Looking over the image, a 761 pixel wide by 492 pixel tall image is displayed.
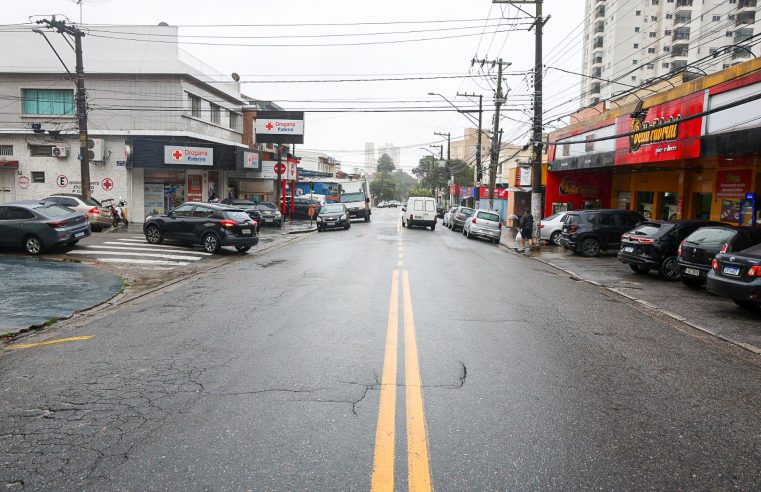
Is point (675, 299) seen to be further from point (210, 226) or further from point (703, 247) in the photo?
point (210, 226)

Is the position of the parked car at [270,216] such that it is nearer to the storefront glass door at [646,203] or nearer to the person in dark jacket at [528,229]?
the person in dark jacket at [528,229]

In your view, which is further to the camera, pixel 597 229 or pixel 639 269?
pixel 597 229

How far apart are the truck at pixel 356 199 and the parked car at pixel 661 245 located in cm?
2690

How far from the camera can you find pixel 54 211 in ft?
51.7

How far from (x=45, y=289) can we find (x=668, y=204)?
2386 cm

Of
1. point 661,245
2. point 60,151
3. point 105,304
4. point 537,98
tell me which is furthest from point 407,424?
point 60,151

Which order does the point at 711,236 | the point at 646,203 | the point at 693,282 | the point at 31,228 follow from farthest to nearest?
the point at 646,203
the point at 31,228
the point at 693,282
the point at 711,236

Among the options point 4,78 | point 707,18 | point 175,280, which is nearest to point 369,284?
point 175,280

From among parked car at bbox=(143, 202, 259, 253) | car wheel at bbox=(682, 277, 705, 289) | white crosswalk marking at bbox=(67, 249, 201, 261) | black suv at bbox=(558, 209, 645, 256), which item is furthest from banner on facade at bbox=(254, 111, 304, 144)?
car wheel at bbox=(682, 277, 705, 289)

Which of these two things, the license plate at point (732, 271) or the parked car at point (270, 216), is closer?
the license plate at point (732, 271)

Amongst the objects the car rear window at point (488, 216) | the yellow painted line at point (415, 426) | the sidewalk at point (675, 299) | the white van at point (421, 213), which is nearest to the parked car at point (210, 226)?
the sidewalk at point (675, 299)

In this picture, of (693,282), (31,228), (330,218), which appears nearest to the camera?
(693,282)

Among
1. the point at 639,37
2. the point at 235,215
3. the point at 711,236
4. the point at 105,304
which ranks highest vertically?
the point at 639,37

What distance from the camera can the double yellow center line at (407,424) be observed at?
11.3ft
